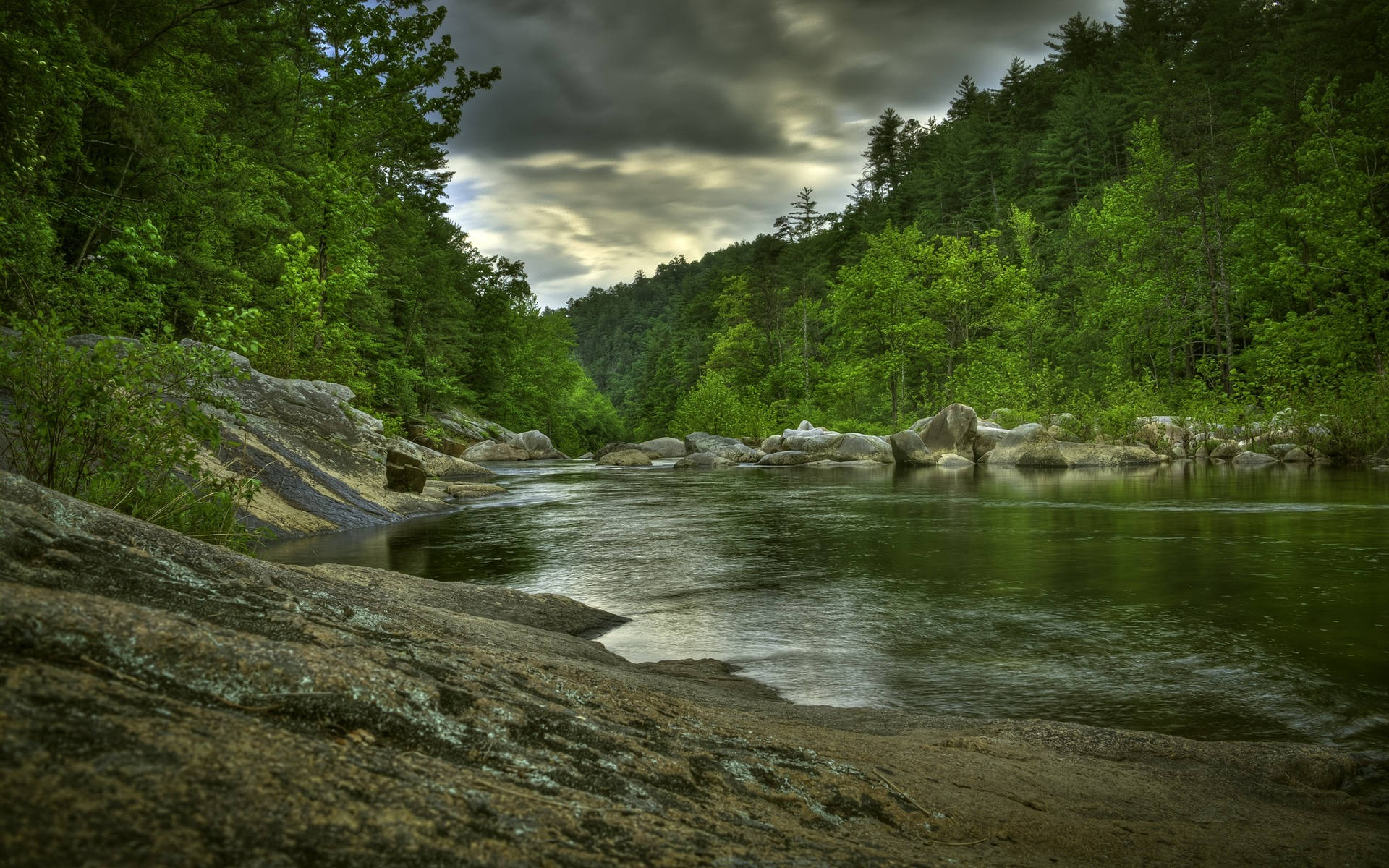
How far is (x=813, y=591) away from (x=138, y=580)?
255 inches

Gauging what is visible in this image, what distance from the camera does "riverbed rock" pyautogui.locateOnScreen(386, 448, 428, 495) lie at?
A: 50.1 ft

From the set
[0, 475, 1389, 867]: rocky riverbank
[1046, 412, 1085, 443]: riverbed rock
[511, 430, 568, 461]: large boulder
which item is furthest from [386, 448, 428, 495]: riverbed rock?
[511, 430, 568, 461]: large boulder

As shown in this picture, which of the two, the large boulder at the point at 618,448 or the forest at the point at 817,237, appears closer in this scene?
the forest at the point at 817,237

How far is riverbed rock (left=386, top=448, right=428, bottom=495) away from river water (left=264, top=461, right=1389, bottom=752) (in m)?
1.49

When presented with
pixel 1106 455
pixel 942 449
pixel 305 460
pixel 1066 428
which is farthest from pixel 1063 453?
pixel 305 460

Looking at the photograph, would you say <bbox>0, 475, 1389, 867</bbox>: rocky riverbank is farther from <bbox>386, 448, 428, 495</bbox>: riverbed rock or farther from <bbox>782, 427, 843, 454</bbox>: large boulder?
<bbox>782, 427, 843, 454</bbox>: large boulder

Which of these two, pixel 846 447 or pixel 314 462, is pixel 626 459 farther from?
pixel 314 462

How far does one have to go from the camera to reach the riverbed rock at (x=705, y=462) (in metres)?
33.6

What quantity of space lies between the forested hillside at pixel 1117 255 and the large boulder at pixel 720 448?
258 inches

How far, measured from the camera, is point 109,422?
5039 mm

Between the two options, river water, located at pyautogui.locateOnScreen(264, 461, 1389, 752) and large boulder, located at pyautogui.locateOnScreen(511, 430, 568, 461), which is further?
large boulder, located at pyautogui.locateOnScreen(511, 430, 568, 461)

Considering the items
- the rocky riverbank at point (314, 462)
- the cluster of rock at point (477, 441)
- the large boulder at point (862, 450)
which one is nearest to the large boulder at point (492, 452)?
the cluster of rock at point (477, 441)

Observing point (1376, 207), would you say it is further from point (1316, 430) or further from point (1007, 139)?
point (1007, 139)

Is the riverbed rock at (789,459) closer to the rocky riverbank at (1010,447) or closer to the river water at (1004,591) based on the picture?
the rocky riverbank at (1010,447)
